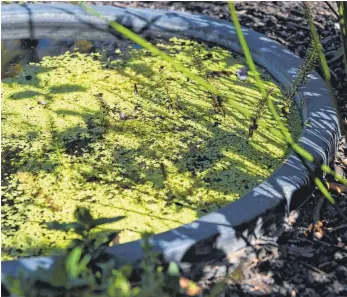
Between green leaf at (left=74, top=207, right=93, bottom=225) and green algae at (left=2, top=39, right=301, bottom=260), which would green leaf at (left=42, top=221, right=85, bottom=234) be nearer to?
green leaf at (left=74, top=207, right=93, bottom=225)

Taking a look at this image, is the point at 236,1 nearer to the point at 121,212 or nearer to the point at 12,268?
the point at 121,212

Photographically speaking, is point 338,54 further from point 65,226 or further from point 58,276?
point 58,276

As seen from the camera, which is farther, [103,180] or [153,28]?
[153,28]

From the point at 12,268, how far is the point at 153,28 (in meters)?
1.78

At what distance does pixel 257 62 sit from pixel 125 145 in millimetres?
856

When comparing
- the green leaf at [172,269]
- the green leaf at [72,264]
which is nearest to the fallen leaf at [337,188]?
the green leaf at [172,269]

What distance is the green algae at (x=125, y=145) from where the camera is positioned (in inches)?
80.1

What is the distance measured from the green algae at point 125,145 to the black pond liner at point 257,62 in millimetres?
121

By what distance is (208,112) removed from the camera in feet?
8.34

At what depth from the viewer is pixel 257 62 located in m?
2.87

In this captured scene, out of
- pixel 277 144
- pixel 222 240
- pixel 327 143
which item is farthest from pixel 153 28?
pixel 222 240

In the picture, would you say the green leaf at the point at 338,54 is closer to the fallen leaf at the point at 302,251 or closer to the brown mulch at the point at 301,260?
the brown mulch at the point at 301,260

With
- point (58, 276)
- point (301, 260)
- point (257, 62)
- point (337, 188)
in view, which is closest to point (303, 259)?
point (301, 260)

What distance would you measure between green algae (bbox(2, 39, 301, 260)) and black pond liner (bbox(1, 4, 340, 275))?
12cm
